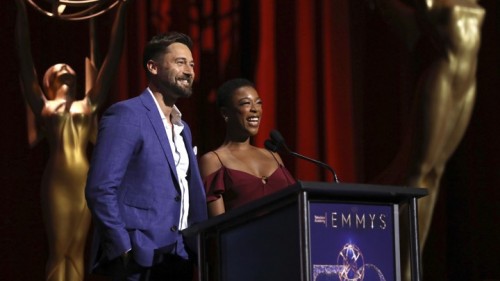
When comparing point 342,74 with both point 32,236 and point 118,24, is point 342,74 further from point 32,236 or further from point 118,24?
point 32,236

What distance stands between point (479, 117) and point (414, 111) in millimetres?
325

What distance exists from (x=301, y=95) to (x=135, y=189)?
201 cm

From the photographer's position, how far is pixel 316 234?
2420 millimetres

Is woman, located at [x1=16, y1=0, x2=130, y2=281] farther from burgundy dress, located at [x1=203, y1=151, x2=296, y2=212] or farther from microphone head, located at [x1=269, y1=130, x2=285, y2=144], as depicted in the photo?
microphone head, located at [x1=269, y1=130, x2=285, y2=144]

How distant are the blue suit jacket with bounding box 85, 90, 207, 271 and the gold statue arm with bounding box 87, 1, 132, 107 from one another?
5.22 feet

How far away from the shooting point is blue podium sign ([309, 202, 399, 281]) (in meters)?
2.42

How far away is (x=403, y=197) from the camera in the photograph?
8.39 feet

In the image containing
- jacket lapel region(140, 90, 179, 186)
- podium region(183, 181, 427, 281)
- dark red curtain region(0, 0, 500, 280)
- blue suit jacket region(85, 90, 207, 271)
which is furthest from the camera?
dark red curtain region(0, 0, 500, 280)

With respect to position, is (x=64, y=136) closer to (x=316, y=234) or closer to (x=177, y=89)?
(x=177, y=89)

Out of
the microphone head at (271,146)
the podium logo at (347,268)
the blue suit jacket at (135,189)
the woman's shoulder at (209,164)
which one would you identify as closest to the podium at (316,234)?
the podium logo at (347,268)

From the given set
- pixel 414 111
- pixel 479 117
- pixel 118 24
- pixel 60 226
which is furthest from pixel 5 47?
pixel 479 117

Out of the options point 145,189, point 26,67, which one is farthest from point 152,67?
point 26,67

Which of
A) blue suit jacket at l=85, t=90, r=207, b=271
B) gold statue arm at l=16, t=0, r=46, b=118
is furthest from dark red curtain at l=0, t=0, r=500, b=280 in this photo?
blue suit jacket at l=85, t=90, r=207, b=271

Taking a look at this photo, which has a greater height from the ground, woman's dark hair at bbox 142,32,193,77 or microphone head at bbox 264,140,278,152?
woman's dark hair at bbox 142,32,193,77
